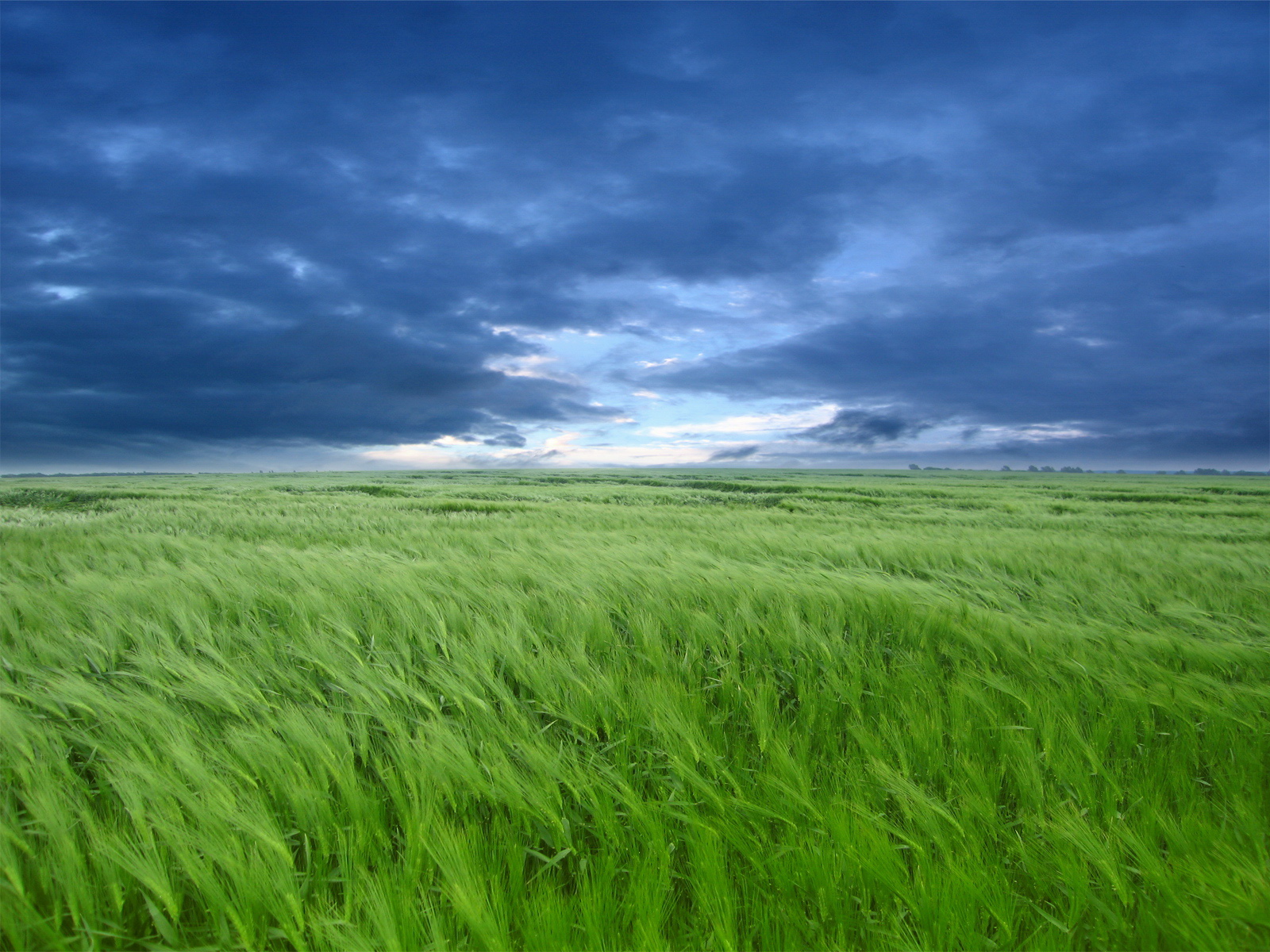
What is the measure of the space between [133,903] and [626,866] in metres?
1.26

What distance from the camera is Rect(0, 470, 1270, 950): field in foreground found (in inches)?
51.4

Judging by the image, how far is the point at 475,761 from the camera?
184 centimetres

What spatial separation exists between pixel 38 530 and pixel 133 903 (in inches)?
360

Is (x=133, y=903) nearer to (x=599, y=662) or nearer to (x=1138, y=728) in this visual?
(x=599, y=662)

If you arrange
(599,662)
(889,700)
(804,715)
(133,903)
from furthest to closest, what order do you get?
(599,662) → (889,700) → (804,715) → (133,903)

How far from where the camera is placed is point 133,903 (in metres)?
1.33

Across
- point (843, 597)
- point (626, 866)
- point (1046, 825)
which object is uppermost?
point (843, 597)

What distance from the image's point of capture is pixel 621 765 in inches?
75.0

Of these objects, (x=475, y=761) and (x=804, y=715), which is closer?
(x=475, y=761)

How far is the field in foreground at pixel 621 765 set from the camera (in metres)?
1.31

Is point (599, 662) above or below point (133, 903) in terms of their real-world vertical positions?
above

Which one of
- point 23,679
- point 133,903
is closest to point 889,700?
point 133,903

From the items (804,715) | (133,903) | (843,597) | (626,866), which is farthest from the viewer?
(843,597)

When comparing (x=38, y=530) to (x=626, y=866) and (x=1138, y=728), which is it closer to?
(x=626, y=866)
